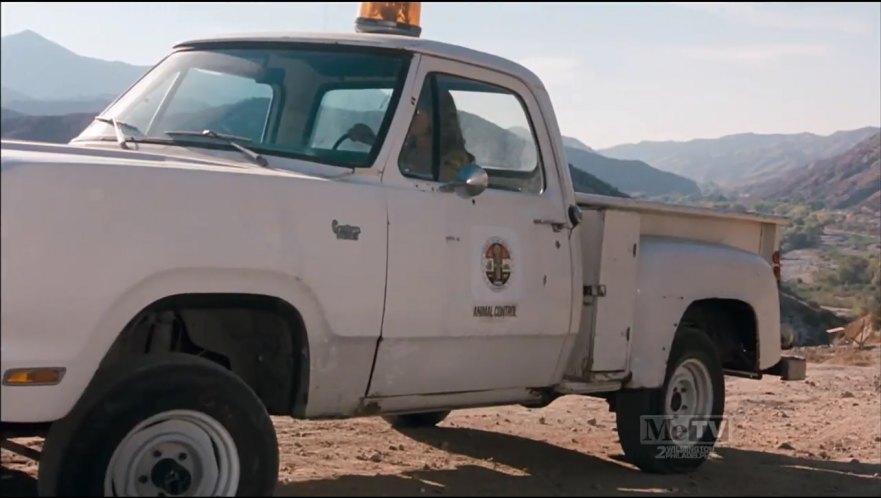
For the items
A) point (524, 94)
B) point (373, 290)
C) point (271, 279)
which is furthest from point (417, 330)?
point (524, 94)

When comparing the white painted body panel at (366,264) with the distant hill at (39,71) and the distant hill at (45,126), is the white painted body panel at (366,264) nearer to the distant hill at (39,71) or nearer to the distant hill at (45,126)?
the distant hill at (45,126)

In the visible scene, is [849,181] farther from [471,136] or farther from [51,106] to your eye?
[51,106]

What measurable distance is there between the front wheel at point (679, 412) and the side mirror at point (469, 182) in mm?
1837

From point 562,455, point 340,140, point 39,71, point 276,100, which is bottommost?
point 562,455

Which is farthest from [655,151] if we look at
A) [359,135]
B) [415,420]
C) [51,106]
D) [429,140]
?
[359,135]

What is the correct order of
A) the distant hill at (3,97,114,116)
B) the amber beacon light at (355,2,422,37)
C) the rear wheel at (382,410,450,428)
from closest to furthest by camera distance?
the amber beacon light at (355,2,422,37), the rear wheel at (382,410,450,428), the distant hill at (3,97,114,116)

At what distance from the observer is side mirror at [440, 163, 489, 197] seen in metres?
5.29

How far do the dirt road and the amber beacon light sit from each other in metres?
2.23

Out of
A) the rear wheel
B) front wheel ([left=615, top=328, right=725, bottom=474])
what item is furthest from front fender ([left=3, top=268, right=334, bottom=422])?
the rear wheel

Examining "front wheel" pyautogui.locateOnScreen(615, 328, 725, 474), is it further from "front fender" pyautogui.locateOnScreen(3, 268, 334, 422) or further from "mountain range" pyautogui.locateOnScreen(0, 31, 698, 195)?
"mountain range" pyautogui.locateOnScreen(0, 31, 698, 195)

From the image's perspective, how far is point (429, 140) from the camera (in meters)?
5.45

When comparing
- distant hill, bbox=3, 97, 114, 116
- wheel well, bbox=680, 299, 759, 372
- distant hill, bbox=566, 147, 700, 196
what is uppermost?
distant hill, bbox=3, 97, 114, 116

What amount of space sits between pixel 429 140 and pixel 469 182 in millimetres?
312

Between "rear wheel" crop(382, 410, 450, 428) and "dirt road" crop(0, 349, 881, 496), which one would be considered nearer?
"dirt road" crop(0, 349, 881, 496)
